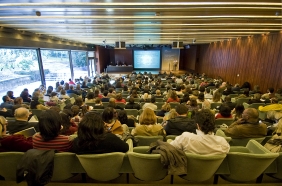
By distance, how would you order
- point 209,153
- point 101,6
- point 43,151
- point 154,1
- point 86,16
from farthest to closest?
1. point 86,16
2. point 101,6
3. point 154,1
4. point 209,153
5. point 43,151

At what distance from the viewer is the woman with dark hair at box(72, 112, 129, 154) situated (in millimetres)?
1746

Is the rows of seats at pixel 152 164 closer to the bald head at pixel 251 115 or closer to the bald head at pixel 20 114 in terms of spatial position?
the bald head at pixel 251 115

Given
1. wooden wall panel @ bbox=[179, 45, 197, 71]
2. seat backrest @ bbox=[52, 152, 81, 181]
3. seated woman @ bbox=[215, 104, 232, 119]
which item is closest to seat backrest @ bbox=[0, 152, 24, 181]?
seat backrest @ bbox=[52, 152, 81, 181]

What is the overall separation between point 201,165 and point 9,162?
2.18m

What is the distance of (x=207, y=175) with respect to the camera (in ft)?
6.49

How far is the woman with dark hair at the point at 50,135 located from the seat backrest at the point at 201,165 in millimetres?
1413

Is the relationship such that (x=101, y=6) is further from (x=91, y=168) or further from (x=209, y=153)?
(x=209, y=153)

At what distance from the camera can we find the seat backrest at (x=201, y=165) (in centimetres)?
176

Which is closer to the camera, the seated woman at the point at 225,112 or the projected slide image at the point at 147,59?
the seated woman at the point at 225,112

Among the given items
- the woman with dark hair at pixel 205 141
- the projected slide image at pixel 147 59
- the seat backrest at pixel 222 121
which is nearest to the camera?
the woman with dark hair at pixel 205 141

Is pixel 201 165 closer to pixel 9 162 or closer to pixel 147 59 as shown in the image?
pixel 9 162

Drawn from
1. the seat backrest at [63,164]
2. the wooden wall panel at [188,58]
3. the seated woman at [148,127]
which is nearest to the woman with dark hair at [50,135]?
the seat backrest at [63,164]

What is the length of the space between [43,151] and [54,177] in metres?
0.47

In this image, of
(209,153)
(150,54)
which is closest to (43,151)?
(209,153)
